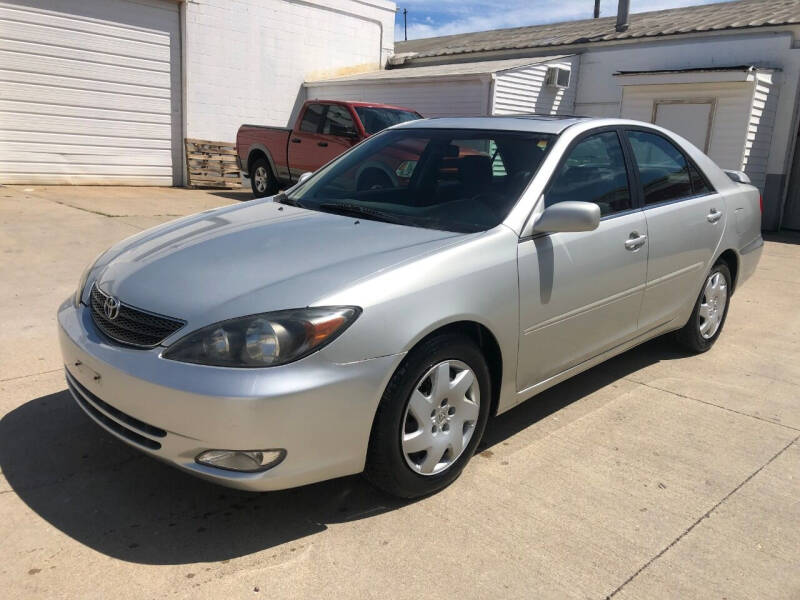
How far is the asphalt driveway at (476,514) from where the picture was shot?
8.07 feet

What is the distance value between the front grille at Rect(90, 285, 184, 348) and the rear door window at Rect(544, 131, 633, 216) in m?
1.92

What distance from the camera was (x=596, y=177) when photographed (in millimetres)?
3850

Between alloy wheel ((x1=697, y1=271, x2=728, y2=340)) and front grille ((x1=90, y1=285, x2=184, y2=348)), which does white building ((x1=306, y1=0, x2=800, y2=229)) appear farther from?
front grille ((x1=90, y1=285, x2=184, y2=348))

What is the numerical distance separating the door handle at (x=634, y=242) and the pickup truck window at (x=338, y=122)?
Answer: 774cm

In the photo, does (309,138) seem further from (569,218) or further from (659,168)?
(569,218)

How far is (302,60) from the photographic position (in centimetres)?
1656

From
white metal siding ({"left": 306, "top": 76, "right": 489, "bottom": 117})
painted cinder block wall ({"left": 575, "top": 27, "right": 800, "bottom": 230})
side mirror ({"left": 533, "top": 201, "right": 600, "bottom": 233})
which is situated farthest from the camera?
white metal siding ({"left": 306, "top": 76, "right": 489, "bottom": 117})

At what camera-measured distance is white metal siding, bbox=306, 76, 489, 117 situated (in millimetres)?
14195

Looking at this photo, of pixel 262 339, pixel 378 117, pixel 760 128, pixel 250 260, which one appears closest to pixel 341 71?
pixel 378 117

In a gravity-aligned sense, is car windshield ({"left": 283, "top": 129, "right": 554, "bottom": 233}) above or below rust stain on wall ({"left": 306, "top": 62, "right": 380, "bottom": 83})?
below

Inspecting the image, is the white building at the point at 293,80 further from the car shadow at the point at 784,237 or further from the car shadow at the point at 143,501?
the car shadow at the point at 143,501

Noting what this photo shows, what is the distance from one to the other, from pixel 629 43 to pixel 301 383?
14.8m

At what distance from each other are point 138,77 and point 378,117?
5179 mm

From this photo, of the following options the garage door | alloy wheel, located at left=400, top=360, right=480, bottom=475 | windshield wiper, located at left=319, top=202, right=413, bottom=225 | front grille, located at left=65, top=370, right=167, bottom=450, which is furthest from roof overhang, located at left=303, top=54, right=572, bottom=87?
front grille, located at left=65, top=370, right=167, bottom=450
